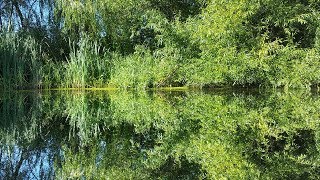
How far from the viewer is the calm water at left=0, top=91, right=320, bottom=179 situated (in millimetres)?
2479

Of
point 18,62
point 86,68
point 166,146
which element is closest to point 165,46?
point 86,68

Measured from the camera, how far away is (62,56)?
12.9 metres

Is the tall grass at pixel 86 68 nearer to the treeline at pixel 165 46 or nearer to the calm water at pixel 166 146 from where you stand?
the treeline at pixel 165 46

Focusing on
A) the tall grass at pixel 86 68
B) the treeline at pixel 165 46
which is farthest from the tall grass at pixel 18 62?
the tall grass at pixel 86 68

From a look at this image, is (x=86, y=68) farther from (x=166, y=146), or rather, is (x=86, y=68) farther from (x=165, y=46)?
(x=166, y=146)

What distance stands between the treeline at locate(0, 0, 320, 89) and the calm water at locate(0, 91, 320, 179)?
579 cm

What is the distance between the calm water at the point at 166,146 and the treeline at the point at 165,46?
5.79m

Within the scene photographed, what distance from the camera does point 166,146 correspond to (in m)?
3.14

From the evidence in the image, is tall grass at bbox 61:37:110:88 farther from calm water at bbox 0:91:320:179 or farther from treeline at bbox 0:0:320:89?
calm water at bbox 0:91:320:179

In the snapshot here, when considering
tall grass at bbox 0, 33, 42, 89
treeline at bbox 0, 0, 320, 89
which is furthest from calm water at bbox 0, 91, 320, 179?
tall grass at bbox 0, 33, 42, 89

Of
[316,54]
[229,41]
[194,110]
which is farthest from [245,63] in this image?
[194,110]

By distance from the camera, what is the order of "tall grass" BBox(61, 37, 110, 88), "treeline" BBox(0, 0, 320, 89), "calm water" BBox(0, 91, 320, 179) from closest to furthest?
"calm water" BBox(0, 91, 320, 179)
"treeline" BBox(0, 0, 320, 89)
"tall grass" BBox(61, 37, 110, 88)

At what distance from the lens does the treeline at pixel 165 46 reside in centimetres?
1044

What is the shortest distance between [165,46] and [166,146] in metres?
8.87
